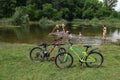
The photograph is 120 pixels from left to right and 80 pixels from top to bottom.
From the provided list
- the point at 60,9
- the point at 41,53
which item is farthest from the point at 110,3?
the point at 41,53

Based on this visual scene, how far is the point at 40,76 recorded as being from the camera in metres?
9.03

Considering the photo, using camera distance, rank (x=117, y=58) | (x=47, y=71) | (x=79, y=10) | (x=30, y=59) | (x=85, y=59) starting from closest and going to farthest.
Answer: (x=47, y=71) < (x=85, y=59) < (x=30, y=59) < (x=117, y=58) < (x=79, y=10)

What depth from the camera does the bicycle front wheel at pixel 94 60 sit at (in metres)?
10.4

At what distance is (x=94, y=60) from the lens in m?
10.4

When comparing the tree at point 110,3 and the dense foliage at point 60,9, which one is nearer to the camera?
the dense foliage at point 60,9

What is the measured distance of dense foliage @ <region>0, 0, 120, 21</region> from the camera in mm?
93750

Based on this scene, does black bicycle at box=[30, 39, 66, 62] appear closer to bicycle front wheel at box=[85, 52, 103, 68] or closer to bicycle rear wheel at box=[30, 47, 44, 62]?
bicycle rear wheel at box=[30, 47, 44, 62]

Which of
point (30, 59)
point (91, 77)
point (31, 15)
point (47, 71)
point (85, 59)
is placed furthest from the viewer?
point (31, 15)

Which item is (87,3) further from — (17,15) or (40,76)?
(40,76)

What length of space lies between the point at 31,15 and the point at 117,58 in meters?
82.7

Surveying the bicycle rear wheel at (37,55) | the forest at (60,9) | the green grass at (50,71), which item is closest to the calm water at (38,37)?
the bicycle rear wheel at (37,55)

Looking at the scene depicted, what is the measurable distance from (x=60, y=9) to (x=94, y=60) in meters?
102

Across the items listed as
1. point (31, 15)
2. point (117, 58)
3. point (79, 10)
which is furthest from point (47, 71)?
point (79, 10)

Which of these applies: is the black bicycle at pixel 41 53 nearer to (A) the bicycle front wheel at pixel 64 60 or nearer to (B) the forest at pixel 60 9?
(A) the bicycle front wheel at pixel 64 60
